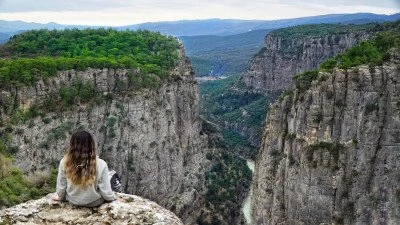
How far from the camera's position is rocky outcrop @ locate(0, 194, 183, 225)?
11.1 m

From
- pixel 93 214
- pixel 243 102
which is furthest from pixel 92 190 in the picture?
pixel 243 102

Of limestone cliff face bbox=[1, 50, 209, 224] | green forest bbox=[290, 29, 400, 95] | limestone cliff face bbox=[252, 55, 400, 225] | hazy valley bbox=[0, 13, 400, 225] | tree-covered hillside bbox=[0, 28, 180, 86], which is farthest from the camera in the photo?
tree-covered hillside bbox=[0, 28, 180, 86]

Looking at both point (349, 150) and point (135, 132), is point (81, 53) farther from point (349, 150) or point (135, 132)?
point (349, 150)

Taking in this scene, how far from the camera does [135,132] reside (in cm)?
5791

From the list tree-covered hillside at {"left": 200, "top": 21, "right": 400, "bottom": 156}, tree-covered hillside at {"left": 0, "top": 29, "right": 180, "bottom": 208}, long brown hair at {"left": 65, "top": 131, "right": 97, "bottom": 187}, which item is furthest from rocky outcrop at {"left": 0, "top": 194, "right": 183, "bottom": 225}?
tree-covered hillside at {"left": 200, "top": 21, "right": 400, "bottom": 156}

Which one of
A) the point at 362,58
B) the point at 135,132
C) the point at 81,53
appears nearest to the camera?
the point at 362,58

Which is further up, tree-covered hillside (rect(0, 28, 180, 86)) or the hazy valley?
tree-covered hillside (rect(0, 28, 180, 86))

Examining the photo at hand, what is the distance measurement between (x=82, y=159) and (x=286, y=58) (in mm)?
115213

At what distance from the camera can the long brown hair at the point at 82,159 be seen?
439 inches

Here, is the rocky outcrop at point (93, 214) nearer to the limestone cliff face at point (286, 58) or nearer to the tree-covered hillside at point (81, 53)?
the tree-covered hillside at point (81, 53)

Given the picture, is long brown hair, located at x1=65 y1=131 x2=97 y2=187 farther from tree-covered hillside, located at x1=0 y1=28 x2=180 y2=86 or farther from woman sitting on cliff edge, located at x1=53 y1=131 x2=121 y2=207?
tree-covered hillside, located at x1=0 y1=28 x2=180 y2=86

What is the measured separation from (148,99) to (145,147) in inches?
195

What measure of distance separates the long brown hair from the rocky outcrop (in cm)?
65

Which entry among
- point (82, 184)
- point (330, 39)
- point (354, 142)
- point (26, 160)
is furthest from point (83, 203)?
point (330, 39)
